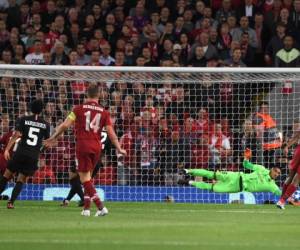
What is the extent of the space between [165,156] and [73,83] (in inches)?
95.6

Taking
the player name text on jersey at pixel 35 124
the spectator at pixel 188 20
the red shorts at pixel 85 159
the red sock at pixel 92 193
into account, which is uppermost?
the spectator at pixel 188 20

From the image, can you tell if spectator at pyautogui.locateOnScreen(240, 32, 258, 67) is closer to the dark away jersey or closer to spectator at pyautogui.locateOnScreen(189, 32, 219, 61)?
spectator at pyautogui.locateOnScreen(189, 32, 219, 61)

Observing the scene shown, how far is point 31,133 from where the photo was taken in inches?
691

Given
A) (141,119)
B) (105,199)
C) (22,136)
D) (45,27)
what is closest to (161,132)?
(141,119)

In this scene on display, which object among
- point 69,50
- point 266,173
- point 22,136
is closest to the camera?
point 22,136

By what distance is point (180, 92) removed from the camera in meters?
21.0

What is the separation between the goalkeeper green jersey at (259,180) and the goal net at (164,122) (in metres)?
0.53

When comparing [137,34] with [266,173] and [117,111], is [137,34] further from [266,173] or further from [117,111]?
[266,173]

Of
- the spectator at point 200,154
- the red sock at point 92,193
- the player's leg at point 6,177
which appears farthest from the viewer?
the spectator at point 200,154

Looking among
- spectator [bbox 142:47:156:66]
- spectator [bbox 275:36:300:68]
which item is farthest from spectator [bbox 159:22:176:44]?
spectator [bbox 275:36:300:68]

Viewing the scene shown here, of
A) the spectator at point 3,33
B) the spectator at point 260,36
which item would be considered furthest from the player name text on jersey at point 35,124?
the spectator at point 260,36

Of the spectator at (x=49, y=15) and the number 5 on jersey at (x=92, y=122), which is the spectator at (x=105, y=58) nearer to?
the spectator at (x=49, y=15)

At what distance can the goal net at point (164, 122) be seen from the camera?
20406 mm

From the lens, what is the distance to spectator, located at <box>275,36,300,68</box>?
22422 mm
